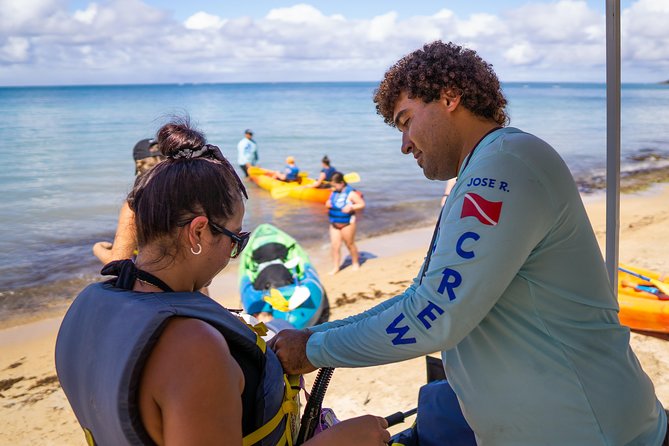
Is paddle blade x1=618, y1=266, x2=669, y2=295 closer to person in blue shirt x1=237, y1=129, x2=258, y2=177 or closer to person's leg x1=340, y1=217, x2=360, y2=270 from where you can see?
person's leg x1=340, y1=217, x2=360, y2=270

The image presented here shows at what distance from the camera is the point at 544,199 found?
1.64 meters

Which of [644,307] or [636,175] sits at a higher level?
[644,307]

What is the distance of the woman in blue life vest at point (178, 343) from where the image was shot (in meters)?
1.32

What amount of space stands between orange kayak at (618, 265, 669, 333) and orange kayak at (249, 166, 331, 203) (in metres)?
10.8

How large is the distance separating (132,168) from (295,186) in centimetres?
1230

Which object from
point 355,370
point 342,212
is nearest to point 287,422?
point 355,370

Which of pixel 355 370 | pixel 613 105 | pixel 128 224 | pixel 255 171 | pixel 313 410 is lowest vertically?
pixel 355 370

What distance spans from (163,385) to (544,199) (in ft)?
3.43

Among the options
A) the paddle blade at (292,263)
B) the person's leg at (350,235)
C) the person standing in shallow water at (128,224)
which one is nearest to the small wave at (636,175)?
the person's leg at (350,235)

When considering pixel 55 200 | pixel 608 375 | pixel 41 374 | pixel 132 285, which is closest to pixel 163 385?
pixel 132 285

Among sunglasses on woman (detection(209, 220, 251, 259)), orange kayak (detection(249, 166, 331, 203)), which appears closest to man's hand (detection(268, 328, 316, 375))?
sunglasses on woman (detection(209, 220, 251, 259))

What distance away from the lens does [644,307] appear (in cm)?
591

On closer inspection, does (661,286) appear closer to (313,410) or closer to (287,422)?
(313,410)

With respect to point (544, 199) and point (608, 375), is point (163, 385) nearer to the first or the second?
point (544, 199)
